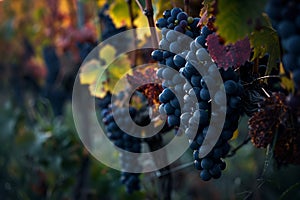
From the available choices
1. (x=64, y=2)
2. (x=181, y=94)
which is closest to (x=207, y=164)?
(x=181, y=94)

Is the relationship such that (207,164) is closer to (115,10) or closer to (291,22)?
(291,22)

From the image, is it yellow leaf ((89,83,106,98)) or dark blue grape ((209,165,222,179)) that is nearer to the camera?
dark blue grape ((209,165,222,179))

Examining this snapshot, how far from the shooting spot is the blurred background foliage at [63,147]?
2.03 m

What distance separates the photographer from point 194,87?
32.2 inches

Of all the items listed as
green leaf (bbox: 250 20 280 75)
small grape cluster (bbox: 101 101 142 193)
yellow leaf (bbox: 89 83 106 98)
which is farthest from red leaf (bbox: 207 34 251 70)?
yellow leaf (bbox: 89 83 106 98)

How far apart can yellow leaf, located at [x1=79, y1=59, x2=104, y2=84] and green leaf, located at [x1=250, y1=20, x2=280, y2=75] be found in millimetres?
745

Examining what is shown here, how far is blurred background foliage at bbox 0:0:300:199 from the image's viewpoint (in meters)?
2.03

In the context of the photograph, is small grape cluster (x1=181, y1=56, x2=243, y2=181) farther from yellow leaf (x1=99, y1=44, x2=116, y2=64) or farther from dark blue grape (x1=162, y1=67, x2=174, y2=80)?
yellow leaf (x1=99, y1=44, x2=116, y2=64)

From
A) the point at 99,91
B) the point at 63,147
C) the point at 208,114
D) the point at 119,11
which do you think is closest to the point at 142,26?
the point at 119,11

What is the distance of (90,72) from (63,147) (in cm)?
75

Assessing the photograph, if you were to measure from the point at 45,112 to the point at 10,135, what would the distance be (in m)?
0.44

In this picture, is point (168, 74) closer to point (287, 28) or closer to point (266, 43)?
point (266, 43)

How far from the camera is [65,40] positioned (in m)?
2.37

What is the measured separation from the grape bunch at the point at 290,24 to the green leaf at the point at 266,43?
14cm
